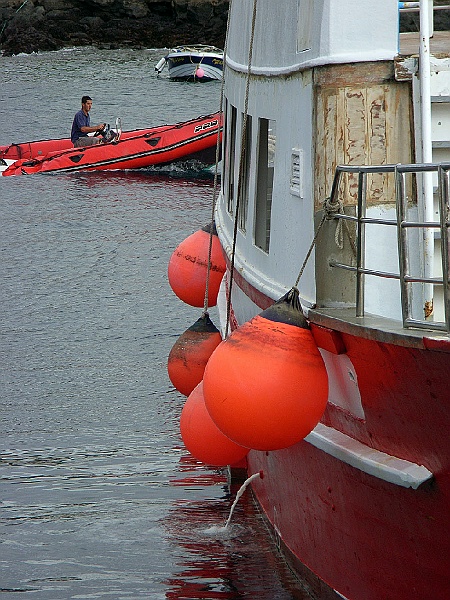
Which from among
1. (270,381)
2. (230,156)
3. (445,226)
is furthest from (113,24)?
(445,226)

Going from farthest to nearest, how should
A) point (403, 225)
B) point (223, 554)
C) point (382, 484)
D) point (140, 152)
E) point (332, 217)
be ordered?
point (140, 152), point (223, 554), point (332, 217), point (382, 484), point (403, 225)

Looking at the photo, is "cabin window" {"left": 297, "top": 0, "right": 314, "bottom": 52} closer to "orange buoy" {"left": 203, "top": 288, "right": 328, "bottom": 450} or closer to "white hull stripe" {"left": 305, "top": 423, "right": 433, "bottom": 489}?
"orange buoy" {"left": 203, "top": 288, "right": 328, "bottom": 450}

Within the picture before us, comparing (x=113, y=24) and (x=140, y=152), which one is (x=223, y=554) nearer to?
(x=140, y=152)

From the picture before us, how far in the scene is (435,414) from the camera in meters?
4.47

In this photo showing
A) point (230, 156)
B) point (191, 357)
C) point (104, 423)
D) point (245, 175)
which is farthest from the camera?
point (104, 423)

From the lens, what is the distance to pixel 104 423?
10297 mm

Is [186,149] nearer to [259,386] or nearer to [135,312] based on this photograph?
[135,312]

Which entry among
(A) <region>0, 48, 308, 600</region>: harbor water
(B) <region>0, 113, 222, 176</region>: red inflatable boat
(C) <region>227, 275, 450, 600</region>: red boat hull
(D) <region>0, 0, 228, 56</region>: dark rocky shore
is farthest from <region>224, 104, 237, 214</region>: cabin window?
(D) <region>0, 0, 228, 56</region>: dark rocky shore

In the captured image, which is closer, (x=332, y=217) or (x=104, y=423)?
(x=332, y=217)

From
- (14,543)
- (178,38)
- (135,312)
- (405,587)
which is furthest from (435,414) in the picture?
(178,38)

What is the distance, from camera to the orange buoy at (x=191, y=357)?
828cm

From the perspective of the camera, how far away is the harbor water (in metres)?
7.23

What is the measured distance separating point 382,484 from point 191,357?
140 inches

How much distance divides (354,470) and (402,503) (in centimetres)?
40
